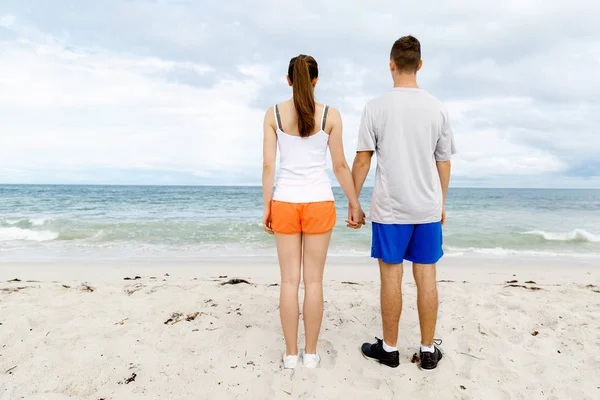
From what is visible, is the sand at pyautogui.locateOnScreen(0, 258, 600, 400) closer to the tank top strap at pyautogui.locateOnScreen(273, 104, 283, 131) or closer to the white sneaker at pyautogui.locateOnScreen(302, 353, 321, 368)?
the white sneaker at pyautogui.locateOnScreen(302, 353, 321, 368)

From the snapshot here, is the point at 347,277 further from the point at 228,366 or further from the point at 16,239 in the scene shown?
the point at 16,239

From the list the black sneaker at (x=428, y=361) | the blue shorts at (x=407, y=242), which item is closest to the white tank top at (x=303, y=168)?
the blue shorts at (x=407, y=242)

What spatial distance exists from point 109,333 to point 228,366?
1.27 meters

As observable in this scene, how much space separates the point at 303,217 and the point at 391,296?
2.90ft

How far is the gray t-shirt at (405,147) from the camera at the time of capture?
8.28 feet

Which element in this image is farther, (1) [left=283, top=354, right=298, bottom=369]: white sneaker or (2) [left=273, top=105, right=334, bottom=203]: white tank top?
(1) [left=283, top=354, right=298, bottom=369]: white sneaker

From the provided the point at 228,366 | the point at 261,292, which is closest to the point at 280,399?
the point at 228,366

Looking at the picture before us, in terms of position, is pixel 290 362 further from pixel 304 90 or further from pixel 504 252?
pixel 504 252

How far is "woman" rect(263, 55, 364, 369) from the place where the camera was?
2.43 m

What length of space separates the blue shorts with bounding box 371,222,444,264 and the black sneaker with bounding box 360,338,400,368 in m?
0.73

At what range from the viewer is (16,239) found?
10336mm

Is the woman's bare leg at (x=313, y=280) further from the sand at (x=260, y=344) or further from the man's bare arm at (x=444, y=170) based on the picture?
the man's bare arm at (x=444, y=170)

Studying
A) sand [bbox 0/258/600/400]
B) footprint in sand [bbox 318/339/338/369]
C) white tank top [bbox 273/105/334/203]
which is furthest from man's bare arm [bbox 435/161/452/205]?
footprint in sand [bbox 318/339/338/369]

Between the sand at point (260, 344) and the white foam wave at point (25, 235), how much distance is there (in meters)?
6.61
